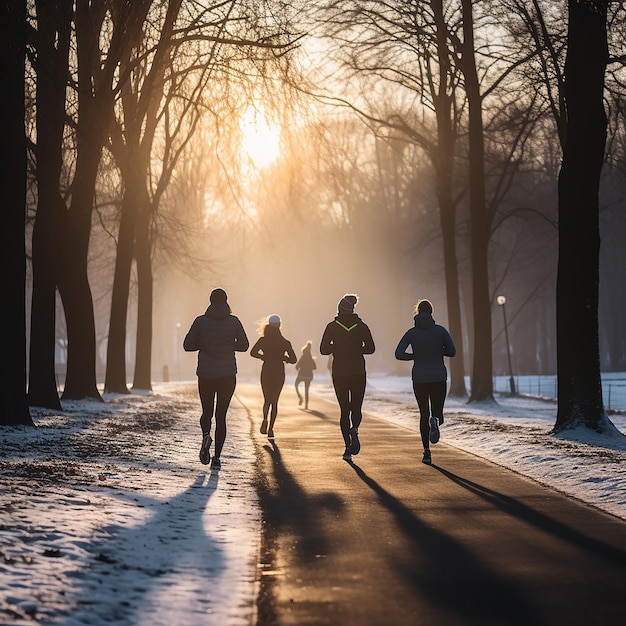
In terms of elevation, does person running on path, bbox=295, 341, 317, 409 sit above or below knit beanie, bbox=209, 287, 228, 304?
below

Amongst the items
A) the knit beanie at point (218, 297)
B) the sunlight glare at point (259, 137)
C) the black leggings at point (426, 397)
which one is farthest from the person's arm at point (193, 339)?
the sunlight glare at point (259, 137)

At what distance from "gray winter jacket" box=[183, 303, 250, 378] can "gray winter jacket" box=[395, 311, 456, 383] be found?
85.0 inches

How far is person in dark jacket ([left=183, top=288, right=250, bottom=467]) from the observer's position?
39.1 ft

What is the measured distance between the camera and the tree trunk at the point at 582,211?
1619 centimetres

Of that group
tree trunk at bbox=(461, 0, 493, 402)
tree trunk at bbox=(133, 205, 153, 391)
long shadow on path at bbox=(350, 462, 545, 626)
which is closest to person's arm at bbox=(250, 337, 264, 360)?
long shadow on path at bbox=(350, 462, 545, 626)

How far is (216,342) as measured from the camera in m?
12.0

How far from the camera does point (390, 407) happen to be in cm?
2759

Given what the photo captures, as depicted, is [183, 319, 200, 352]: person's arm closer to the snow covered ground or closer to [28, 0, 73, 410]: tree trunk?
the snow covered ground

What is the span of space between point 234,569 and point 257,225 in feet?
65.1

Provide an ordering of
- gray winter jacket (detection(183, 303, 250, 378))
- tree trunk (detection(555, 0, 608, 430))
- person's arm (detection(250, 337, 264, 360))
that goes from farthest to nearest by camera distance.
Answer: tree trunk (detection(555, 0, 608, 430))
person's arm (detection(250, 337, 264, 360))
gray winter jacket (detection(183, 303, 250, 378))

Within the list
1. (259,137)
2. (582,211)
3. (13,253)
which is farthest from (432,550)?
(259,137)

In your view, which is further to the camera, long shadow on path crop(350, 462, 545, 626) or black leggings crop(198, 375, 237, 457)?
black leggings crop(198, 375, 237, 457)

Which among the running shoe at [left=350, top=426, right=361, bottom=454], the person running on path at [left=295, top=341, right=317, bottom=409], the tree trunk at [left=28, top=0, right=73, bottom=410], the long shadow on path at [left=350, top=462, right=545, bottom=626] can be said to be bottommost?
the long shadow on path at [left=350, top=462, right=545, bottom=626]

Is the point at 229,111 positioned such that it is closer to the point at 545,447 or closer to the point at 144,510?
the point at 545,447
